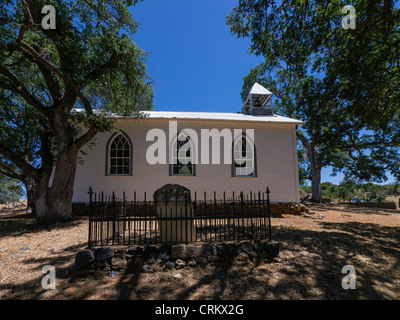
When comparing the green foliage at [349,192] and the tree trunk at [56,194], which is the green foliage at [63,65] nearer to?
the tree trunk at [56,194]

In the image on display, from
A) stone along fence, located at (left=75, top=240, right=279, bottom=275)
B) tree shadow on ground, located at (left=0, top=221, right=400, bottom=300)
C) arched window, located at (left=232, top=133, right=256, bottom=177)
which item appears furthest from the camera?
arched window, located at (left=232, top=133, right=256, bottom=177)

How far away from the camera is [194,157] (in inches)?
445

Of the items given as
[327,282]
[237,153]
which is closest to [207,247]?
[327,282]

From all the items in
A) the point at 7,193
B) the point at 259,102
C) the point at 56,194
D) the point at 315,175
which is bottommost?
the point at 7,193

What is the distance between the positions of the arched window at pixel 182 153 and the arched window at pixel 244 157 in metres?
2.56

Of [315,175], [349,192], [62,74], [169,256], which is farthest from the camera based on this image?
[349,192]

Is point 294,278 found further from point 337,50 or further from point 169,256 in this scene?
point 337,50

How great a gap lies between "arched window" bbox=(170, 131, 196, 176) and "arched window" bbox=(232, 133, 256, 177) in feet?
8.41

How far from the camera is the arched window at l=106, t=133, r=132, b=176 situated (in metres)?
11.1

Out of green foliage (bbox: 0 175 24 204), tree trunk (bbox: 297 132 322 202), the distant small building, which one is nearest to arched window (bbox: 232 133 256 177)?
the distant small building

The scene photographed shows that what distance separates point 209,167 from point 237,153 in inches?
76.2

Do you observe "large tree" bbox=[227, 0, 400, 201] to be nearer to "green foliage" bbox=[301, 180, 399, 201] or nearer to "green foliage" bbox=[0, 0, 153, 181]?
"green foliage" bbox=[0, 0, 153, 181]

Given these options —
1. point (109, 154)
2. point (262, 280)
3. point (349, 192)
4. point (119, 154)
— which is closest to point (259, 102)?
point (119, 154)

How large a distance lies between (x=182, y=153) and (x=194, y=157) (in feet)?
2.65
